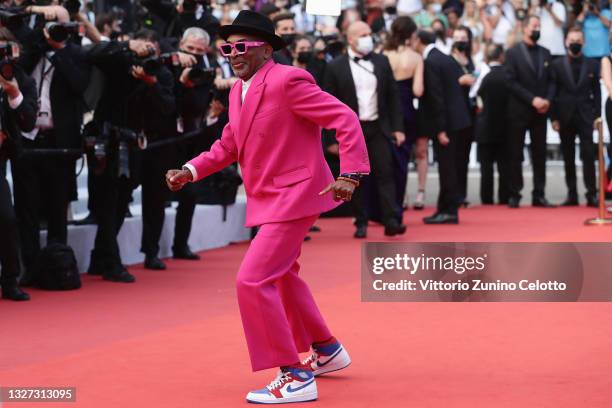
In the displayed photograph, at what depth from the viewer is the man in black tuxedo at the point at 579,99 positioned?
1695cm

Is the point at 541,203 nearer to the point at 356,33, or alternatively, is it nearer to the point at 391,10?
the point at 356,33

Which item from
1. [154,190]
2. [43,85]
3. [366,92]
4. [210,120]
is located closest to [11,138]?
[43,85]

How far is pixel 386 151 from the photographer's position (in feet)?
42.6

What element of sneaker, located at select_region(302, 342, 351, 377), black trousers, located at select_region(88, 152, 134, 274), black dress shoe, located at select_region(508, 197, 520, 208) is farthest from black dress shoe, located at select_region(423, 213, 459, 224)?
sneaker, located at select_region(302, 342, 351, 377)

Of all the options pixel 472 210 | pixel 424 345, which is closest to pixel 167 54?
pixel 424 345

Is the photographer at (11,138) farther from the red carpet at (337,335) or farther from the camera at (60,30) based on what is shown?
the camera at (60,30)

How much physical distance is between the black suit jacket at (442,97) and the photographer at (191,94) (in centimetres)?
379

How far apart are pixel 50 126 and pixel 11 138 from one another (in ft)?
3.14

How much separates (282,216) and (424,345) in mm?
1649

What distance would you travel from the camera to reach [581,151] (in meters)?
17.2

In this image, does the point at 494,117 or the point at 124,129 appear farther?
the point at 494,117

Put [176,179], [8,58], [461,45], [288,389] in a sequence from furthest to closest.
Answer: [461,45], [8,58], [176,179], [288,389]

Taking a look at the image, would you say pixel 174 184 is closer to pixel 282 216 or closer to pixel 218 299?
pixel 282 216

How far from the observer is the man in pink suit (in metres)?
5.81
